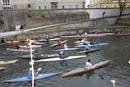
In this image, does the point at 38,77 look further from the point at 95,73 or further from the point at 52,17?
the point at 52,17

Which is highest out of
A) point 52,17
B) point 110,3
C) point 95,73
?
point 110,3

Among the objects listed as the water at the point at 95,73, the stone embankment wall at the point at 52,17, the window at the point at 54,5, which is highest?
the window at the point at 54,5

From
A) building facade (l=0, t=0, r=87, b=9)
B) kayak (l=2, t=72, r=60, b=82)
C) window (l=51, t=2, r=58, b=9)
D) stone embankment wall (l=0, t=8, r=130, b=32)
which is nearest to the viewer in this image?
kayak (l=2, t=72, r=60, b=82)

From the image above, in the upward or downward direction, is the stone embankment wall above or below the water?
above

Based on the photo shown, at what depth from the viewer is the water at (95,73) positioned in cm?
3806

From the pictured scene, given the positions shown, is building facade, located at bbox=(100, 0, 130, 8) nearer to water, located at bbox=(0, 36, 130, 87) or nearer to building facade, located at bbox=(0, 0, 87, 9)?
building facade, located at bbox=(0, 0, 87, 9)

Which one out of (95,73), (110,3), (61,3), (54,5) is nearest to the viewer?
(95,73)

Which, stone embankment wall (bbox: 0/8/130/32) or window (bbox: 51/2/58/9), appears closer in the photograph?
stone embankment wall (bbox: 0/8/130/32)

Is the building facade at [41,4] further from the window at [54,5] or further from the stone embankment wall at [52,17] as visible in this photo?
the stone embankment wall at [52,17]

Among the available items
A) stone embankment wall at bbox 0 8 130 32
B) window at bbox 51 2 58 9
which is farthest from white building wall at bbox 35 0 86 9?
stone embankment wall at bbox 0 8 130 32

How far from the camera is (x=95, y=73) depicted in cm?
4212

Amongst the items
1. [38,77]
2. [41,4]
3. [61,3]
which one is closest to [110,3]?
[61,3]

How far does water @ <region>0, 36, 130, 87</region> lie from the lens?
38056 millimetres

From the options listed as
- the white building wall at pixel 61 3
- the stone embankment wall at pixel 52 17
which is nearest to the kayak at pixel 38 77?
the stone embankment wall at pixel 52 17
